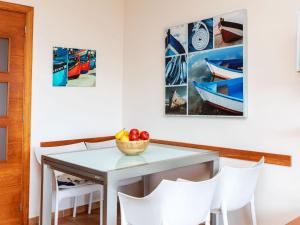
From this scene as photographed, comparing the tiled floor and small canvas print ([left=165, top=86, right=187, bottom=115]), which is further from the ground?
small canvas print ([left=165, top=86, right=187, bottom=115])

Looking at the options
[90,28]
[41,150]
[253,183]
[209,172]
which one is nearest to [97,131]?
[41,150]

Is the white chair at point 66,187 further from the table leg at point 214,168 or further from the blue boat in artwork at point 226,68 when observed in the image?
the blue boat in artwork at point 226,68

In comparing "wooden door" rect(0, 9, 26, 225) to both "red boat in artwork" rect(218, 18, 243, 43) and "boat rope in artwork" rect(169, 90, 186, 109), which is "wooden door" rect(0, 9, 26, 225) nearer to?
"boat rope in artwork" rect(169, 90, 186, 109)

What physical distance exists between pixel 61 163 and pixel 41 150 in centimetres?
100

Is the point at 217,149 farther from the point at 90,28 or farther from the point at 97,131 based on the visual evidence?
the point at 90,28

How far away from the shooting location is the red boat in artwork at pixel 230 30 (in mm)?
2775

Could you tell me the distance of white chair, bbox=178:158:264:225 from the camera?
7.50ft

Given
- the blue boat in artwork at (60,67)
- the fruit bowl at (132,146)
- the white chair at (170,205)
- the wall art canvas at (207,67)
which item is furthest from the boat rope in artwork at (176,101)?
the white chair at (170,205)

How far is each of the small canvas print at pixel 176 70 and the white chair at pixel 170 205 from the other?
1477 mm

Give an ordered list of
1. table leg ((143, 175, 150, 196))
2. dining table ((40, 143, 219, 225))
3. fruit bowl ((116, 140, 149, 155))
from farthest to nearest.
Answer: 1. table leg ((143, 175, 150, 196))
2. fruit bowl ((116, 140, 149, 155))
3. dining table ((40, 143, 219, 225))

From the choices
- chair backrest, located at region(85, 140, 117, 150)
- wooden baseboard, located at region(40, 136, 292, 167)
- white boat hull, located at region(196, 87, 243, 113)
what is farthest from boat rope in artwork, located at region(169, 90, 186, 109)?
chair backrest, located at region(85, 140, 117, 150)

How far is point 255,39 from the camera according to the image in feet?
8.79

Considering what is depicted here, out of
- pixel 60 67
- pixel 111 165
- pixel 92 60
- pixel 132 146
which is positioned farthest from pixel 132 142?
pixel 92 60

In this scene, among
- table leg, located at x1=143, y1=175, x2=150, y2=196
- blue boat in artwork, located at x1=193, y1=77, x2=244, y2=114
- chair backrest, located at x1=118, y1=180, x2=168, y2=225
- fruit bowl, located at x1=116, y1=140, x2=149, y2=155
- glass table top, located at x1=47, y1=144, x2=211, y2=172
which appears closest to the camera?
chair backrest, located at x1=118, y1=180, x2=168, y2=225
